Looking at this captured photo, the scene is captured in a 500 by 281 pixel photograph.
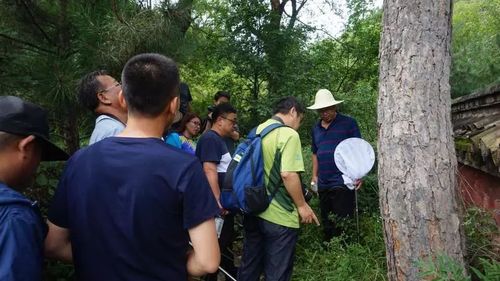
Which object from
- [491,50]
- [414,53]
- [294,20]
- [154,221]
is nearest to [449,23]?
[414,53]

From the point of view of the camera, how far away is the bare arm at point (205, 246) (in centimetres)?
144

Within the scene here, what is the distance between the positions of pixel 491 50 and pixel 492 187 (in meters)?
8.96

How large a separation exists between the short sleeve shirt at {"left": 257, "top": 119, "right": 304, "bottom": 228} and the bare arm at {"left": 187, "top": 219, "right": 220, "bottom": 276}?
69.4 inches

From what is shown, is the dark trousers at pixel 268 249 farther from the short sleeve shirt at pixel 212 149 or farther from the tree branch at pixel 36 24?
the tree branch at pixel 36 24

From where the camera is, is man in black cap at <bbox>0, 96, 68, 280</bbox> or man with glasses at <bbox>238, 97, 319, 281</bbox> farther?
man with glasses at <bbox>238, 97, 319, 281</bbox>

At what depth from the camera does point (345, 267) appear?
3.55 meters

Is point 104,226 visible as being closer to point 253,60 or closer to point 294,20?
point 253,60

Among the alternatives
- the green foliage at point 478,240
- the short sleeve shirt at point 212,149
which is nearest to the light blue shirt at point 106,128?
the short sleeve shirt at point 212,149

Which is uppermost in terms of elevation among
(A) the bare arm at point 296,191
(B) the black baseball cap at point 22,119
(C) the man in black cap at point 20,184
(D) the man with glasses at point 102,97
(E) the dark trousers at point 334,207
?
(D) the man with glasses at point 102,97

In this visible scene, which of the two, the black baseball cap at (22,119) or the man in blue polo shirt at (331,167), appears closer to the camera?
the black baseball cap at (22,119)

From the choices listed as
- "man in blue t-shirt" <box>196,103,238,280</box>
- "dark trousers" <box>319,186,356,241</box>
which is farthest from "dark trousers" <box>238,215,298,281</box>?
"dark trousers" <box>319,186,356,241</box>

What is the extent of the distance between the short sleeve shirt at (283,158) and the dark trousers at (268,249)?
0.06 meters

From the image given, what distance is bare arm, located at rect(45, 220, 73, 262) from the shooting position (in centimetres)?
154

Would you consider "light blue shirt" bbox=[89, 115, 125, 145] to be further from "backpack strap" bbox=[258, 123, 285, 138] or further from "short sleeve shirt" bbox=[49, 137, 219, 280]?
"backpack strap" bbox=[258, 123, 285, 138]
